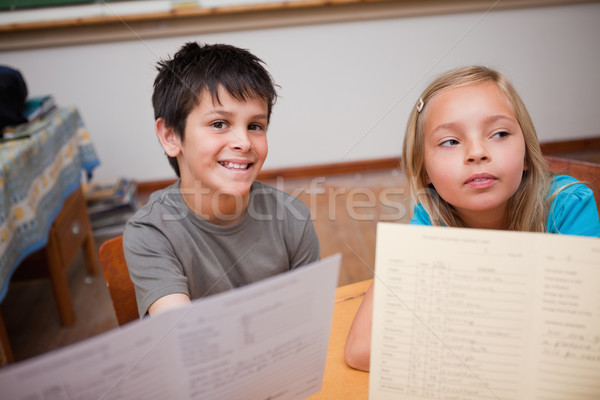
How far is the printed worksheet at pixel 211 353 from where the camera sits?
0.34 meters

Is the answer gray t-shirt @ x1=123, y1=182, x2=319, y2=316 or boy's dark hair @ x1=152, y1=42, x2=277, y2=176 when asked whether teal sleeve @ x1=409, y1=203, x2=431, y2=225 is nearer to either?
gray t-shirt @ x1=123, y1=182, x2=319, y2=316

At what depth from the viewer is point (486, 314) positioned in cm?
45

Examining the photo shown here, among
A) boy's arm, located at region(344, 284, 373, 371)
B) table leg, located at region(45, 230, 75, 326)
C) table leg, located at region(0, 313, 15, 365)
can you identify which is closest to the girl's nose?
boy's arm, located at region(344, 284, 373, 371)

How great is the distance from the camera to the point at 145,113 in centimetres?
291

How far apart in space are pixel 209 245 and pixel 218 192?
0.39 ft

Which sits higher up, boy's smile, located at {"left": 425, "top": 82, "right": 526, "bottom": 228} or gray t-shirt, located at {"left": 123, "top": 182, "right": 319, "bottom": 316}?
boy's smile, located at {"left": 425, "top": 82, "right": 526, "bottom": 228}

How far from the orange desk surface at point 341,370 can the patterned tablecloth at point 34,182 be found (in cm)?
112

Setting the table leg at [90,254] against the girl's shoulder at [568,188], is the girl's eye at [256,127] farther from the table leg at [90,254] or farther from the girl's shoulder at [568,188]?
the table leg at [90,254]

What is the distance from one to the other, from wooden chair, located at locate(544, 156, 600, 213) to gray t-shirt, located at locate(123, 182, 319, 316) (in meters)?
0.59

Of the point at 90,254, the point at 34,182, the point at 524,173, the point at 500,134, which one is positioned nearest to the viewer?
the point at 500,134

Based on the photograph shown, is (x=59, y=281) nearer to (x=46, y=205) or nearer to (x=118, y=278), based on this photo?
(x=46, y=205)

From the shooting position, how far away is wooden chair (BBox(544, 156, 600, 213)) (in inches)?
37.1

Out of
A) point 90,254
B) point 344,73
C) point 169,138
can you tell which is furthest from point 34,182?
point 344,73

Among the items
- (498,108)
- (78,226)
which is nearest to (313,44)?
(78,226)
